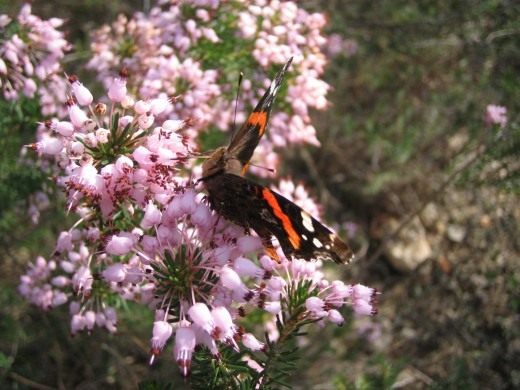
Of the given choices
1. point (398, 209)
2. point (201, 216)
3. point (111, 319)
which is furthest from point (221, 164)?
point (398, 209)

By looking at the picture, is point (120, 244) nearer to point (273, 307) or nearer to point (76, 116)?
point (76, 116)

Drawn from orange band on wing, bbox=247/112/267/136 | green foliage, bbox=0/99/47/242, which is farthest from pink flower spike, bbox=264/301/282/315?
green foliage, bbox=0/99/47/242

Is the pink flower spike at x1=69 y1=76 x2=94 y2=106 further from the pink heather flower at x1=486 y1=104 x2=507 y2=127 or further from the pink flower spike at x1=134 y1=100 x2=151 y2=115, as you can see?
the pink heather flower at x1=486 y1=104 x2=507 y2=127

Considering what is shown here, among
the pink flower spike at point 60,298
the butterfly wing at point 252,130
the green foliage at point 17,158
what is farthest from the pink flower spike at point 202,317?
the green foliage at point 17,158

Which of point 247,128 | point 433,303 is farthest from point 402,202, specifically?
point 247,128

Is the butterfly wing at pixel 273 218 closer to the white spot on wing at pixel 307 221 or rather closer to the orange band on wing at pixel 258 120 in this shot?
the white spot on wing at pixel 307 221

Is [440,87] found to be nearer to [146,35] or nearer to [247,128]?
[146,35]
